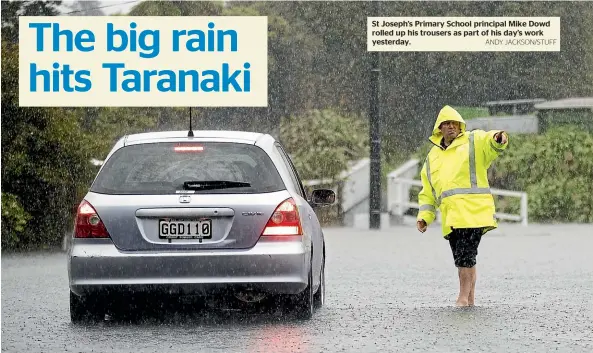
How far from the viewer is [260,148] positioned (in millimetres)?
10391

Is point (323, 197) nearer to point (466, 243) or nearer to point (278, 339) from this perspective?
point (466, 243)

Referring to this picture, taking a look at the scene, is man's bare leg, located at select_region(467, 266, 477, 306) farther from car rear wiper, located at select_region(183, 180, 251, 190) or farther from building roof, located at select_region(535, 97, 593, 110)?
building roof, located at select_region(535, 97, 593, 110)

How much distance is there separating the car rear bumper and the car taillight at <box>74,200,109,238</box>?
0.21 feet

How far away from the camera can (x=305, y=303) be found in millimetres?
10414

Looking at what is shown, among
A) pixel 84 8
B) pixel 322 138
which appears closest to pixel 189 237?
pixel 322 138

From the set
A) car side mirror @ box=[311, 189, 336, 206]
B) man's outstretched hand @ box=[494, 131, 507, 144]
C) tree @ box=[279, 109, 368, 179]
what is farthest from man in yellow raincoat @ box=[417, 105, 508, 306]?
tree @ box=[279, 109, 368, 179]

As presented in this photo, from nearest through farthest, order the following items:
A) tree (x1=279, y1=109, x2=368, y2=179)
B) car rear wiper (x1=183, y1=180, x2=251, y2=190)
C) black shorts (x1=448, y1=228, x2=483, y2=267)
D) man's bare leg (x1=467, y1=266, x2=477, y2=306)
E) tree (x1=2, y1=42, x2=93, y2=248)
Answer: car rear wiper (x1=183, y1=180, x2=251, y2=190) → black shorts (x1=448, y1=228, x2=483, y2=267) → man's bare leg (x1=467, y1=266, x2=477, y2=306) → tree (x1=2, y1=42, x2=93, y2=248) → tree (x1=279, y1=109, x2=368, y2=179)

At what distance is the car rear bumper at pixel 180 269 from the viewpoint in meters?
9.83

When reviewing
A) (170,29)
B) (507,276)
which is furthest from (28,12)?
(507,276)

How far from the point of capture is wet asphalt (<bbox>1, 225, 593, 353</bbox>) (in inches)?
358

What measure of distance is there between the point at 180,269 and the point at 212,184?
68 centimetres

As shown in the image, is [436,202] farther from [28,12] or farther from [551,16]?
[551,16]

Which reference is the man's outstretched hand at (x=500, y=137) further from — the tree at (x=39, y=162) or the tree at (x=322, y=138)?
the tree at (x=322, y=138)

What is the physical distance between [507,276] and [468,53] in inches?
1158
